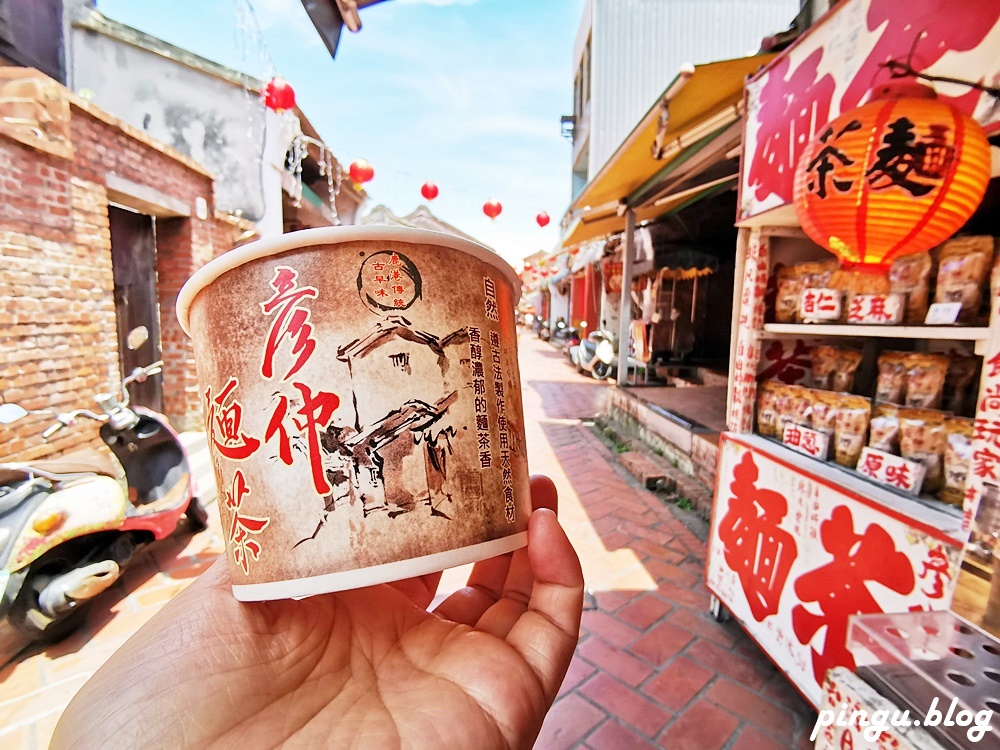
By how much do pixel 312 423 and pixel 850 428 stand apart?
2333 millimetres

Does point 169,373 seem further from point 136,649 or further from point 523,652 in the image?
point 523,652

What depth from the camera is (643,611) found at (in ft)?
9.33

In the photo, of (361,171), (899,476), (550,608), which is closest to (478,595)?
(550,608)

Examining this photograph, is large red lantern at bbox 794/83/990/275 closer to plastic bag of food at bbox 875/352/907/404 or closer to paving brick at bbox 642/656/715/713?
plastic bag of food at bbox 875/352/907/404

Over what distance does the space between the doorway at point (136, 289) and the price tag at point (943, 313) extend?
695cm

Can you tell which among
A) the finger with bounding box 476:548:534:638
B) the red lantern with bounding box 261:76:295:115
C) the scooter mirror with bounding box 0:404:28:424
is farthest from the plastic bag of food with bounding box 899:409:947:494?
the red lantern with bounding box 261:76:295:115

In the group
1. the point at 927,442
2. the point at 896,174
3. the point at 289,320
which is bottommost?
the point at 927,442

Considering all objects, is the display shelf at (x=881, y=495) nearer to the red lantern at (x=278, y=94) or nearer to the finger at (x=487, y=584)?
the finger at (x=487, y=584)

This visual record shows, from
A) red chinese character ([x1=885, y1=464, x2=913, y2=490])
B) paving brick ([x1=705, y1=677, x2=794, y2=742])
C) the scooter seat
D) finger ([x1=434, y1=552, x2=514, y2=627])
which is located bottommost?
paving brick ([x1=705, y1=677, x2=794, y2=742])

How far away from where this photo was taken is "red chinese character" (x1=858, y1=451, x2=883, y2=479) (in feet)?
6.50

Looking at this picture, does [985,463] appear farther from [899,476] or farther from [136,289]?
[136,289]

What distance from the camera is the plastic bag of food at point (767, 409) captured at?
8.56 feet

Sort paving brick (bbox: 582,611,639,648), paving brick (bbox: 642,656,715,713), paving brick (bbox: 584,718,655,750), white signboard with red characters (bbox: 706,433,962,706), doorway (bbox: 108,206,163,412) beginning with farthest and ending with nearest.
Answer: doorway (bbox: 108,206,163,412), paving brick (bbox: 582,611,639,648), paving brick (bbox: 642,656,715,713), paving brick (bbox: 584,718,655,750), white signboard with red characters (bbox: 706,433,962,706)

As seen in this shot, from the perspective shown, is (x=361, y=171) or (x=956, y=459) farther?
(x=361, y=171)
